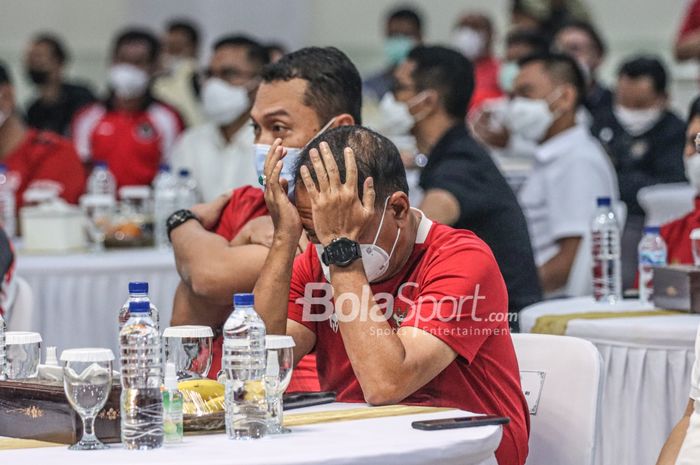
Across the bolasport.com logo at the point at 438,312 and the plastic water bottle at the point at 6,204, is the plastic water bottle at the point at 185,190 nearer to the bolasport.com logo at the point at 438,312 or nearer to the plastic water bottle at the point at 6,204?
the plastic water bottle at the point at 6,204

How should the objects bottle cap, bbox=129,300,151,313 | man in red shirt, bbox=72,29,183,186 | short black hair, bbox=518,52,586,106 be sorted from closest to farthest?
bottle cap, bbox=129,300,151,313
short black hair, bbox=518,52,586,106
man in red shirt, bbox=72,29,183,186

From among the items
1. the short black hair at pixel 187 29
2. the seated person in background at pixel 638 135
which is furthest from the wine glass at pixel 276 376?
the short black hair at pixel 187 29

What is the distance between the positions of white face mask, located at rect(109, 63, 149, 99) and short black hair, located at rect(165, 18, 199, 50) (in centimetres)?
128

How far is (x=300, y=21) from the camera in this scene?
9.74 m

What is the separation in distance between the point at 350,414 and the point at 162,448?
1.41ft

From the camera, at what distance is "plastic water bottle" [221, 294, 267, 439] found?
222 centimetres

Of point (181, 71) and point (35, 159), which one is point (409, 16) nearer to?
point (181, 71)

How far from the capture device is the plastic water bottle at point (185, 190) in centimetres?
576

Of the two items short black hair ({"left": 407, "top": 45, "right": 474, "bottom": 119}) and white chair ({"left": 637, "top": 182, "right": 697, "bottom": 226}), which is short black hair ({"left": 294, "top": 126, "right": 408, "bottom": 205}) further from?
white chair ({"left": 637, "top": 182, "right": 697, "bottom": 226})

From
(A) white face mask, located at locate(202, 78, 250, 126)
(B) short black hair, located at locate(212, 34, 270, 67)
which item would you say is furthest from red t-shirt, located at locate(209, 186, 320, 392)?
(B) short black hair, located at locate(212, 34, 270, 67)

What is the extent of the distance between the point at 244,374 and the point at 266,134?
1209 millimetres

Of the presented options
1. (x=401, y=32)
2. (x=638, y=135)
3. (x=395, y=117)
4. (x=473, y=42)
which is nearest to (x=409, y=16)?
(x=401, y=32)

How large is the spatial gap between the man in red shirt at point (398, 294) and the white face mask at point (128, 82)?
18.3 feet

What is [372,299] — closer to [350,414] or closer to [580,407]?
[350,414]
